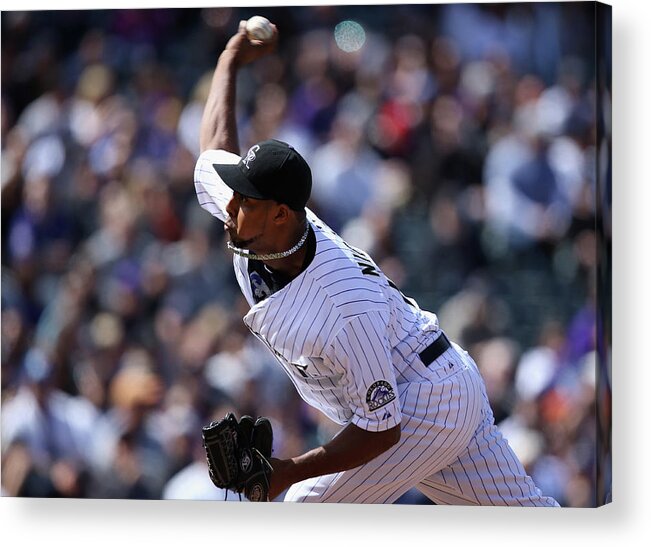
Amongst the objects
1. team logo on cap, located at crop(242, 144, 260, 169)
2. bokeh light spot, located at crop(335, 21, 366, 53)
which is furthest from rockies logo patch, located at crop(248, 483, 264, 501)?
bokeh light spot, located at crop(335, 21, 366, 53)

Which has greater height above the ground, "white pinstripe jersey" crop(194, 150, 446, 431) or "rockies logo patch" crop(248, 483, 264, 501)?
"white pinstripe jersey" crop(194, 150, 446, 431)

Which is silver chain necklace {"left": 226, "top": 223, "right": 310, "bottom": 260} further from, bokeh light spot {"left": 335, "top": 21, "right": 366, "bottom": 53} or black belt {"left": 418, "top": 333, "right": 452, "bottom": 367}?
bokeh light spot {"left": 335, "top": 21, "right": 366, "bottom": 53}

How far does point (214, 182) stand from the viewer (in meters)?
4.58

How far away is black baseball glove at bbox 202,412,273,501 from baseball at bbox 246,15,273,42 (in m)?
1.49

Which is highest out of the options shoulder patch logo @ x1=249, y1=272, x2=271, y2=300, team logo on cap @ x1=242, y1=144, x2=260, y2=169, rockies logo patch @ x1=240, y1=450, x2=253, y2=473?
team logo on cap @ x1=242, y1=144, x2=260, y2=169

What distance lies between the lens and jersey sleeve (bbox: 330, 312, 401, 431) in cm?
406

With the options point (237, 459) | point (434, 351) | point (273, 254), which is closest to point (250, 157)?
point (273, 254)

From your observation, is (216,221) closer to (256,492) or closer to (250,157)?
(250,157)

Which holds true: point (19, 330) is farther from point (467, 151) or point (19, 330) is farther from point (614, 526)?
point (614, 526)

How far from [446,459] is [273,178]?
112cm

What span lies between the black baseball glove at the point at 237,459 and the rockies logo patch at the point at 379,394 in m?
0.47

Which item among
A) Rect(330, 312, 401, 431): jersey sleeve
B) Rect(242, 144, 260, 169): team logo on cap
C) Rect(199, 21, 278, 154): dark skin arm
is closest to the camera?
Rect(330, 312, 401, 431): jersey sleeve

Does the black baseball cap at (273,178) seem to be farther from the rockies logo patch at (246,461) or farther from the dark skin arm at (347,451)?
the rockies logo patch at (246,461)

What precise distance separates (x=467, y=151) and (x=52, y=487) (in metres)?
2.06
